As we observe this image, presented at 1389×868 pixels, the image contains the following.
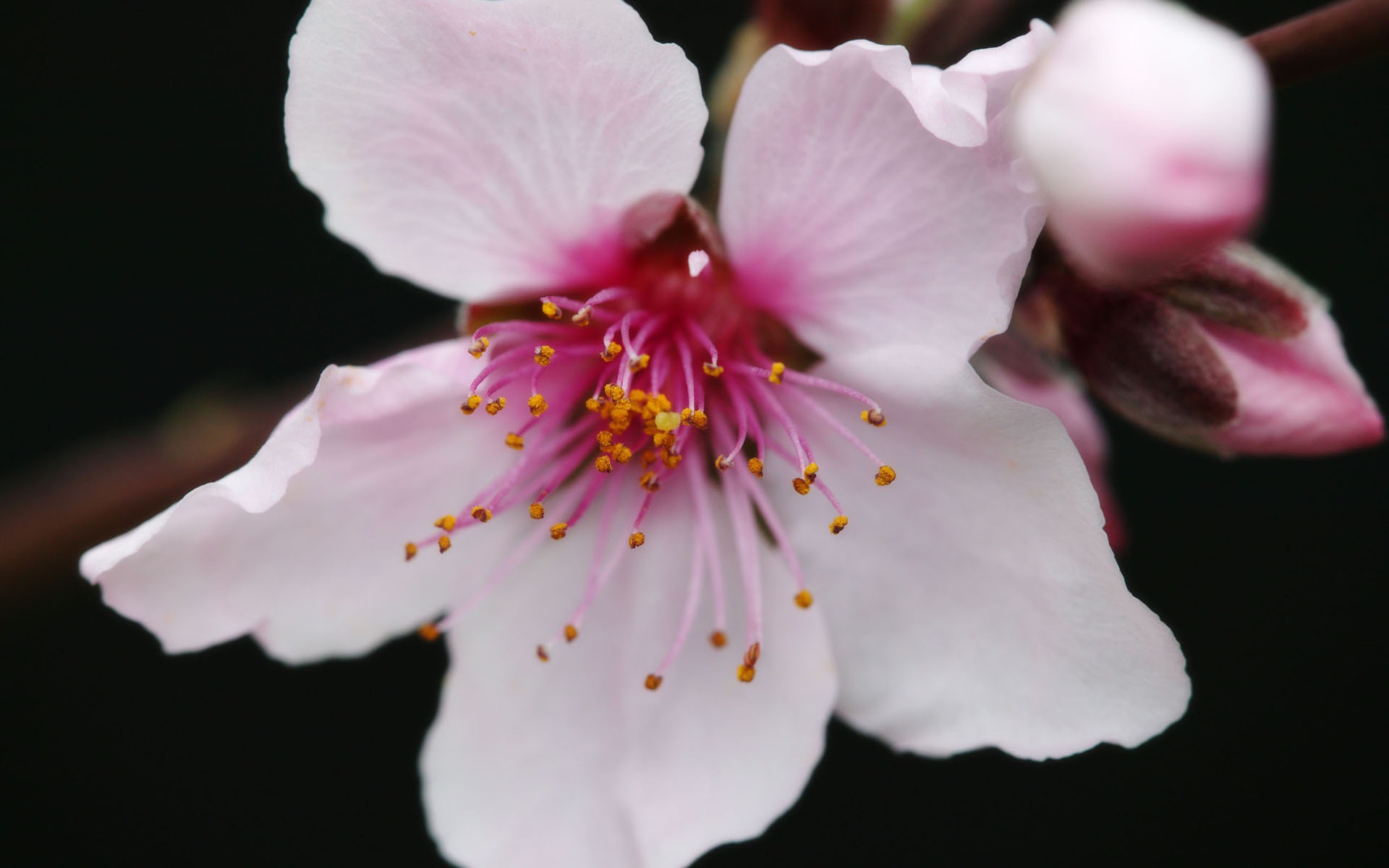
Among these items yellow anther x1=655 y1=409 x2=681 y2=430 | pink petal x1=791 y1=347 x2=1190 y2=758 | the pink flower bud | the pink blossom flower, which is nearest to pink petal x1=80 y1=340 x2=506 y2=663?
the pink blossom flower

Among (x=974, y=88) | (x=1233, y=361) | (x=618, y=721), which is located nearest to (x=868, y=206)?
(x=974, y=88)

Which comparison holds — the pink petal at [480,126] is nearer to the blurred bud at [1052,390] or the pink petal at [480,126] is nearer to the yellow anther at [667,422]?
the yellow anther at [667,422]

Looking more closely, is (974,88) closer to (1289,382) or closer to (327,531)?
(1289,382)

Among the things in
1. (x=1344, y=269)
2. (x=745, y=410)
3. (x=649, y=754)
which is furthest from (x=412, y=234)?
(x=1344, y=269)

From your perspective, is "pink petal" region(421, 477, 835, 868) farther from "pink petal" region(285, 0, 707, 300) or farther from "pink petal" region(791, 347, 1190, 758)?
"pink petal" region(285, 0, 707, 300)

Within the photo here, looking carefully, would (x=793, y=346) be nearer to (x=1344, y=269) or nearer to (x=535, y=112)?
(x=535, y=112)

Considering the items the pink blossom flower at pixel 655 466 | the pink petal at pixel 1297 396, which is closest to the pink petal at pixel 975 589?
the pink blossom flower at pixel 655 466
